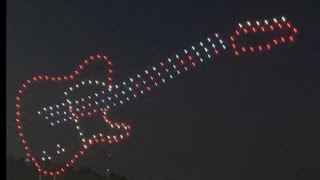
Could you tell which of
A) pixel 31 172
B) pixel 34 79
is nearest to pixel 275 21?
pixel 34 79

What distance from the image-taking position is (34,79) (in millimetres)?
6039
